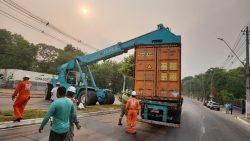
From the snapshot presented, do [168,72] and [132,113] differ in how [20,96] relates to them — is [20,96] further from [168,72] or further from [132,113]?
[168,72]

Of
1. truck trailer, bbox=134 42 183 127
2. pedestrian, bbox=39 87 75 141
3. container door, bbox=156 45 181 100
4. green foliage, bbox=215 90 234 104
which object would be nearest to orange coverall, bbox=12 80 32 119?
truck trailer, bbox=134 42 183 127

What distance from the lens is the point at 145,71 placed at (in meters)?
11.7

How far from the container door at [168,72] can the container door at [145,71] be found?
0.97 feet

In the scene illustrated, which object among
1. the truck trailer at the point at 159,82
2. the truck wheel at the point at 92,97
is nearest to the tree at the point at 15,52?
the truck wheel at the point at 92,97

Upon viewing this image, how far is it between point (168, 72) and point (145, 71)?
114cm

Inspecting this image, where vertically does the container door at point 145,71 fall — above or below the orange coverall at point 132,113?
above

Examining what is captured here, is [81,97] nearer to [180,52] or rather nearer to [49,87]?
[49,87]

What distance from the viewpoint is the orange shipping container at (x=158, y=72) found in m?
10.9

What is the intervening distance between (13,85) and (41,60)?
2966 centimetres

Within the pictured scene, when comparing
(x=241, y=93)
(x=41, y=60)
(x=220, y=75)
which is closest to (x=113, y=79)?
(x=41, y=60)

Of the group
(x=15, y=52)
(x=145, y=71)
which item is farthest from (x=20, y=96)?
(x=15, y=52)

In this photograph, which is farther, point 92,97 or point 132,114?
point 92,97

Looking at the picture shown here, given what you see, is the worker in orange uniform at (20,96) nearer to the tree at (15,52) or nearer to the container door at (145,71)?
the container door at (145,71)

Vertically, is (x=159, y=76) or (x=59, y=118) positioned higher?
(x=159, y=76)
